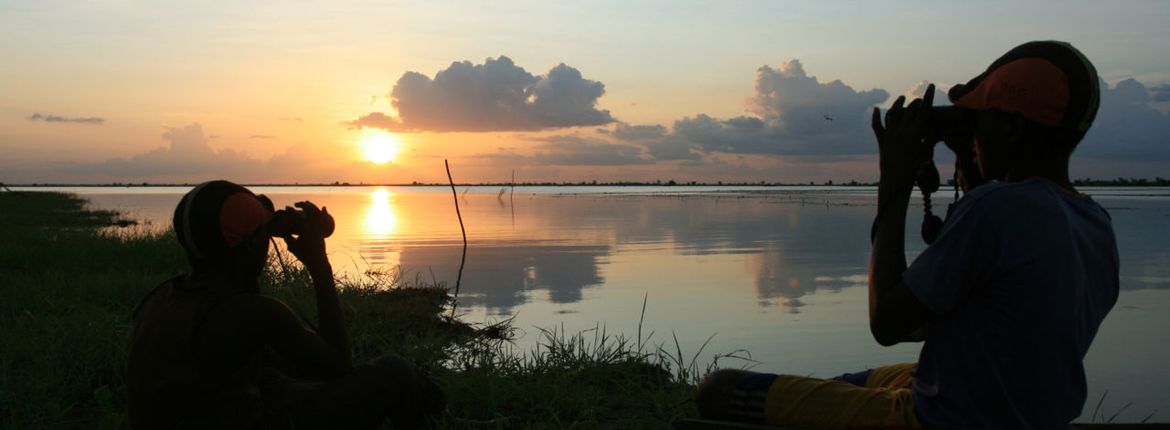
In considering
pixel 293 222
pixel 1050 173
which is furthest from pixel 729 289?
pixel 1050 173

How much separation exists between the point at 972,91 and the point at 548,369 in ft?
11.4

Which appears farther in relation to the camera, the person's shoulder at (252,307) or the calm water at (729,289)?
the calm water at (729,289)

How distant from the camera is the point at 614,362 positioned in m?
5.52

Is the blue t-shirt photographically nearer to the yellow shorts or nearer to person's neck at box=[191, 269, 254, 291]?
the yellow shorts

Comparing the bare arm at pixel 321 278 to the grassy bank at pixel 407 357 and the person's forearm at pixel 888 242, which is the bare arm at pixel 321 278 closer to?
the grassy bank at pixel 407 357

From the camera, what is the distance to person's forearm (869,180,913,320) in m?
2.23

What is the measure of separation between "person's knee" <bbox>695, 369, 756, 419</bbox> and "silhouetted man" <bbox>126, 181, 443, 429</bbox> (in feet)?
5.02

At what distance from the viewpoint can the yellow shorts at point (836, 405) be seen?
2369 millimetres

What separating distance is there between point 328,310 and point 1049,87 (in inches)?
108

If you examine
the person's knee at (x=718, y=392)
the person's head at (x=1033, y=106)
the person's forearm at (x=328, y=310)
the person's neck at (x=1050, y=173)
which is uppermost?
the person's head at (x=1033, y=106)

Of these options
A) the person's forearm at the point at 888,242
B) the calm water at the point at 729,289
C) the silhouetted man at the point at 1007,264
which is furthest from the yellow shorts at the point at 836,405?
the calm water at the point at 729,289

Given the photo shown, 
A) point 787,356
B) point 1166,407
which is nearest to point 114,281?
point 787,356

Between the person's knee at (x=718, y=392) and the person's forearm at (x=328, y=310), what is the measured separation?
1.58m

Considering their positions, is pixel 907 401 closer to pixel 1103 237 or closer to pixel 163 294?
pixel 1103 237
